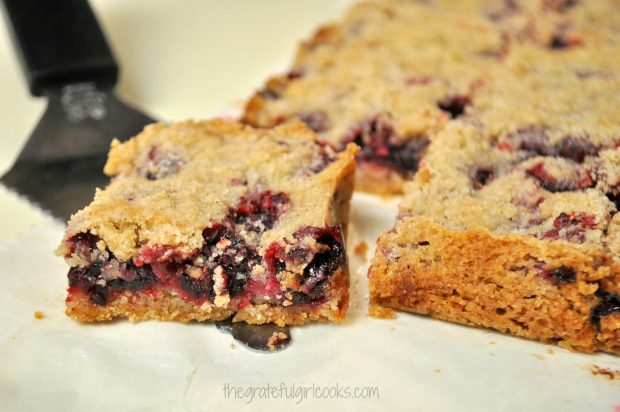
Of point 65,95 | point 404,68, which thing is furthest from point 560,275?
point 65,95

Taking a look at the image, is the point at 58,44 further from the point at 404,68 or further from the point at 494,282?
the point at 494,282

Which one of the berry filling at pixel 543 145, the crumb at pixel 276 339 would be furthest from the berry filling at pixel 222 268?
the berry filling at pixel 543 145

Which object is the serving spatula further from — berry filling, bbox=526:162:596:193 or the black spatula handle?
berry filling, bbox=526:162:596:193

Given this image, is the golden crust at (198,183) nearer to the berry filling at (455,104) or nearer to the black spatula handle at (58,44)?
the berry filling at (455,104)

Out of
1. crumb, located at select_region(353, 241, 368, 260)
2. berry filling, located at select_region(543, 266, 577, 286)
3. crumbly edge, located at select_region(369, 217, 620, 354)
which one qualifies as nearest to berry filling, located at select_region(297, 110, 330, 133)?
crumb, located at select_region(353, 241, 368, 260)

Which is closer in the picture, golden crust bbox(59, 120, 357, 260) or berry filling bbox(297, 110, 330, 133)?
golden crust bbox(59, 120, 357, 260)

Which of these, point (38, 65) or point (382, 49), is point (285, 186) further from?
point (38, 65)
